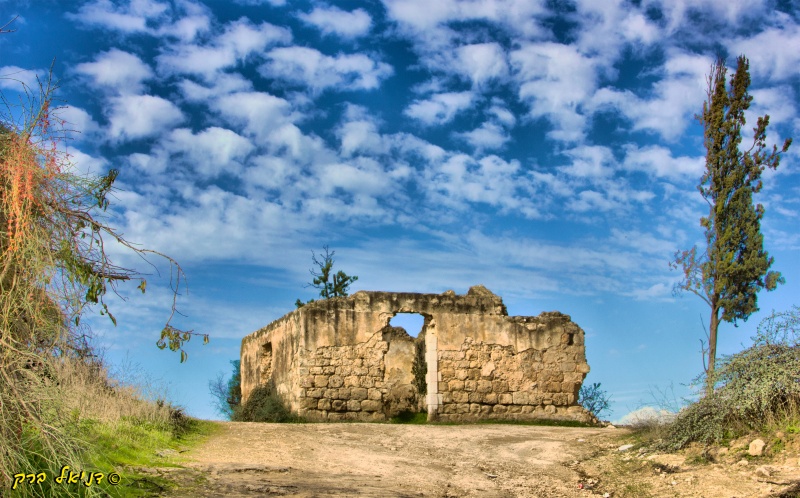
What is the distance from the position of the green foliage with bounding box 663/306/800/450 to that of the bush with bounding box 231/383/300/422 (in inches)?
339

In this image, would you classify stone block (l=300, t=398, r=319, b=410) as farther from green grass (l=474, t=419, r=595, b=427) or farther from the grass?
green grass (l=474, t=419, r=595, b=427)

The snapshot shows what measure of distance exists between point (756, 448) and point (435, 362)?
338 inches

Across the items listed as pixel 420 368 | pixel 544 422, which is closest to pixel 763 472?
pixel 544 422

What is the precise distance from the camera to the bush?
16.8 meters

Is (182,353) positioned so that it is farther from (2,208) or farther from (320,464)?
(320,464)

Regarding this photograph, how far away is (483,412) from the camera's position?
17.1 metres

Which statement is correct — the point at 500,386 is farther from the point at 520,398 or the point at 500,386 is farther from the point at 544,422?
the point at 544,422

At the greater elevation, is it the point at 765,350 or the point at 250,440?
the point at 765,350

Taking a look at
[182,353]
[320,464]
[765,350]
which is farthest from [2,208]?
[765,350]

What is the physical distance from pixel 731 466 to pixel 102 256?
7.89m

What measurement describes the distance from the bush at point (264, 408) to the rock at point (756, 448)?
31.3 feet

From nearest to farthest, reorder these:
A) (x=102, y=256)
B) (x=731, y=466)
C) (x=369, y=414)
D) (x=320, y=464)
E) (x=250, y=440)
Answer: (x=102, y=256) < (x=731, y=466) < (x=320, y=464) < (x=250, y=440) < (x=369, y=414)

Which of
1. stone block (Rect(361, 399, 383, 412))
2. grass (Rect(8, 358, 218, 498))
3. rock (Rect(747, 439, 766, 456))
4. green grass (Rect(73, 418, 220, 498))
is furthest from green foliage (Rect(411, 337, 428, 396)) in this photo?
rock (Rect(747, 439, 766, 456))

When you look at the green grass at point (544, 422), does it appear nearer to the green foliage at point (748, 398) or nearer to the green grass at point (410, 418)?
the green grass at point (410, 418)
